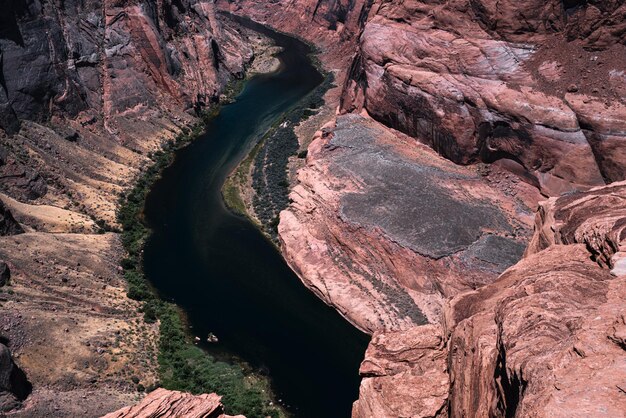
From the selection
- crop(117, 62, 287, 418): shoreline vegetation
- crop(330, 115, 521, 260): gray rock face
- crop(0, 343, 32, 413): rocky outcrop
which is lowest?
crop(117, 62, 287, 418): shoreline vegetation

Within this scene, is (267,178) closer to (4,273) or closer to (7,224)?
(7,224)

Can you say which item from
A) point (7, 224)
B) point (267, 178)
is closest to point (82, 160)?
point (7, 224)

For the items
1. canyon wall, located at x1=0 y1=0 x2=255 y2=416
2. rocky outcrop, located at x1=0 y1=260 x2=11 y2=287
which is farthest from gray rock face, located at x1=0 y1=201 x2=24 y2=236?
rocky outcrop, located at x1=0 y1=260 x2=11 y2=287

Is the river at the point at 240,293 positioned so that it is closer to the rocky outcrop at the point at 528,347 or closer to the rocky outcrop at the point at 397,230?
the rocky outcrop at the point at 397,230

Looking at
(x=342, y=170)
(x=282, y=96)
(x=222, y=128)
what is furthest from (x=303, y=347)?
(x=282, y=96)

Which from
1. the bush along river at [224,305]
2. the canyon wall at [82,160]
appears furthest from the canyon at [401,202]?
the bush along river at [224,305]

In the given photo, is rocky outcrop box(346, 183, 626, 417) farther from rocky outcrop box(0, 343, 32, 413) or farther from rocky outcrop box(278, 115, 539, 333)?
rocky outcrop box(0, 343, 32, 413)

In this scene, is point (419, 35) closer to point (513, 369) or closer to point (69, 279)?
point (69, 279)
